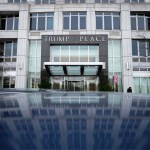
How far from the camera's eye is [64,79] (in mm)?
27281

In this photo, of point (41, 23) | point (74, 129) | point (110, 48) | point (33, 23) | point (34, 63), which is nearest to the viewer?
point (74, 129)

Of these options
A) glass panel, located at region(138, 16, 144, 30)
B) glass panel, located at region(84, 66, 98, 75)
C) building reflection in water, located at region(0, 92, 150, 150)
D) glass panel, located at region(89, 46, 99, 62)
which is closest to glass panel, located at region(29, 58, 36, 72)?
glass panel, located at region(84, 66, 98, 75)

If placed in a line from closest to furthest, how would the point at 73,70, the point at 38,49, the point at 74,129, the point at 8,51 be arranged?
the point at 74,129 < the point at 73,70 < the point at 38,49 < the point at 8,51

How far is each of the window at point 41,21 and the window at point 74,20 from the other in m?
1.62

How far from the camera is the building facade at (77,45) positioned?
26.4 m

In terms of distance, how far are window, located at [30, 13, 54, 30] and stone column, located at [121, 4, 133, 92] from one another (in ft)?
26.7

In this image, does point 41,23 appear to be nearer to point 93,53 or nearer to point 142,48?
point 93,53

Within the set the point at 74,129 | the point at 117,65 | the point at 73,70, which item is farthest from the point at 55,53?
the point at 74,129

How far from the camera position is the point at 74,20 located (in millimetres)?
27500

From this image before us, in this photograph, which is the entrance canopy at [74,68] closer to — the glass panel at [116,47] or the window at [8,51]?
the glass panel at [116,47]

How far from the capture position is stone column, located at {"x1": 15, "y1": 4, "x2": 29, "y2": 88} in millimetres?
26484

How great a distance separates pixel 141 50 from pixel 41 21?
11.8 m

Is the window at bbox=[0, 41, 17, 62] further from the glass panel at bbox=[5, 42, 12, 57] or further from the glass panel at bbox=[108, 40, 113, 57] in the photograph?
the glass panel at bbox=[108, 40, 113, 57]

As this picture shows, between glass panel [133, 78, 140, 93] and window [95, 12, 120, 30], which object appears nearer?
glass panel [133, 78, 140, 93]
